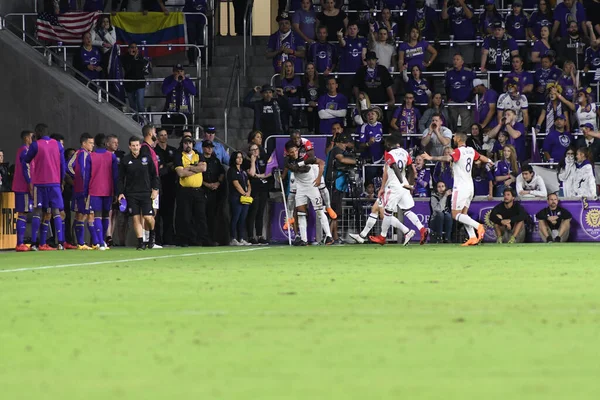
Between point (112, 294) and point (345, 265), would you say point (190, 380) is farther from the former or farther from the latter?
point (345, 265)

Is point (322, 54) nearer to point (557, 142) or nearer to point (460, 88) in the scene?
point (460, 88)

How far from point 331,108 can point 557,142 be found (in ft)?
16.2

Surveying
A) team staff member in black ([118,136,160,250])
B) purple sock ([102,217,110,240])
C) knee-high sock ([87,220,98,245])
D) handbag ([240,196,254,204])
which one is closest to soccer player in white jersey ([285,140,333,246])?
handbag ([240,196,254,204])

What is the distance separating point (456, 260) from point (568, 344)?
8.99m

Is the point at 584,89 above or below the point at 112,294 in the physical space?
above

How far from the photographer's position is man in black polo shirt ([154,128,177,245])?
22.6m

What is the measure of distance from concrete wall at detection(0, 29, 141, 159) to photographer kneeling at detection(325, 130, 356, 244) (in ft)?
20.7

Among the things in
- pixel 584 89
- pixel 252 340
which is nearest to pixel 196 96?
pixel 584 89

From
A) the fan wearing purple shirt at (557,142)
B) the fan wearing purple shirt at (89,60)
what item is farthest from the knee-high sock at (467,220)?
the fan wearing purple shirt at (89,60)

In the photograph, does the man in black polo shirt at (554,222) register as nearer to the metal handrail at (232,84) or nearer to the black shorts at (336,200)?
the black shorts at (336,200)

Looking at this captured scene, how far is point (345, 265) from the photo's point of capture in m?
13.8

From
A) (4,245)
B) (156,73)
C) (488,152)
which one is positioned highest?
(156,73)

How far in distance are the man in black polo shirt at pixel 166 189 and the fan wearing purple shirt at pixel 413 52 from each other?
683cm

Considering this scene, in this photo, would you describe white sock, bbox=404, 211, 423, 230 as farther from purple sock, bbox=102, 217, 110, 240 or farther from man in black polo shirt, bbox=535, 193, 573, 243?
purple sock, bbox=102, 217, 110, 240
